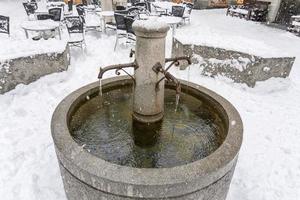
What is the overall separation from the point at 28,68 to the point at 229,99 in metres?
4.45

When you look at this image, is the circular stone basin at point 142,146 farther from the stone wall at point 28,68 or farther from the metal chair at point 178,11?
the metal chair at point 178,11

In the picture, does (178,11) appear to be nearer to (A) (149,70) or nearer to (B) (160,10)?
(B) (160,10)

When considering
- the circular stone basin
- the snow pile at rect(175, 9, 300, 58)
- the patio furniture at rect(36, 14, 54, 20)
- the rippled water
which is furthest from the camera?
the patio furniture at rect(36, 14, 54, 20)

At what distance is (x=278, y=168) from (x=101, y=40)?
7097 mm

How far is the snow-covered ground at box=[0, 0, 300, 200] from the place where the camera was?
3.50 metres

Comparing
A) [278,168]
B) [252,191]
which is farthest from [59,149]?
[278,168]

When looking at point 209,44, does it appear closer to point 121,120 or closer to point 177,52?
point 177,52

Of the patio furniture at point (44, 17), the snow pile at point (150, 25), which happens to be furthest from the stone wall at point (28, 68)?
the patio furniture at point (44, 17)

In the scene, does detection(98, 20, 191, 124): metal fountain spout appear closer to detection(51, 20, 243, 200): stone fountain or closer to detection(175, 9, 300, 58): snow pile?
detection(51, 20, 243, 200): stone fountain

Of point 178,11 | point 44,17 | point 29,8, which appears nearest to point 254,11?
point 178,11

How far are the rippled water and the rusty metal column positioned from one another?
0.70 feet

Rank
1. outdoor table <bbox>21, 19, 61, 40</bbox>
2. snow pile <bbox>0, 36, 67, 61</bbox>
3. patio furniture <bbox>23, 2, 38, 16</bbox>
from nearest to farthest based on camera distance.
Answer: snow pile <bbox>0, 36, 67, 61</bbox> → outdoor table <bbox>21, 19, 61, 40</bbox> → patio furniture <bbox>23, 2, 38, 16</bbox>

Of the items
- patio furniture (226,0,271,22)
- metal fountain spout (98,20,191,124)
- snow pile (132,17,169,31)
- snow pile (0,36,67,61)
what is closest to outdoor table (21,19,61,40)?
snow pile (0,36,67,61)

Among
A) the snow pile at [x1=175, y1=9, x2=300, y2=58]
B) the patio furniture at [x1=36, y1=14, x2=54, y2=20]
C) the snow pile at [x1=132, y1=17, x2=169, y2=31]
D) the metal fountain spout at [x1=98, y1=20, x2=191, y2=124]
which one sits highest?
the snow pile at [x1=132, y1=17, x2=169, y2=31]
